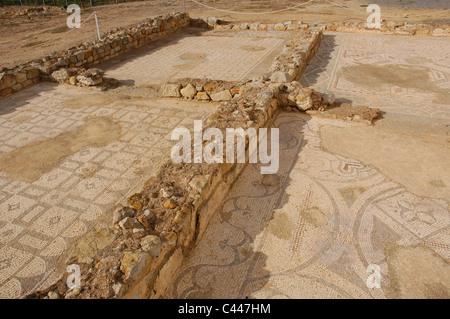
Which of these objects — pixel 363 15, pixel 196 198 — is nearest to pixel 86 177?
pixel 196 198

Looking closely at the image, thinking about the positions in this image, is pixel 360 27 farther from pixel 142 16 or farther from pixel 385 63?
pixel 142 16

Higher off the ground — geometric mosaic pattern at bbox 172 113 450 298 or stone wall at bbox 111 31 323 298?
stone wall at bbox 111 31 323 298

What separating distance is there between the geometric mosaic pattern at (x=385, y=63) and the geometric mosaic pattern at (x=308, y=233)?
2.28 m

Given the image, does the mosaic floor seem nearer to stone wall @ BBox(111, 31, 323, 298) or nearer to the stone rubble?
stone wall @ BBox(111, 31, 323, 298)

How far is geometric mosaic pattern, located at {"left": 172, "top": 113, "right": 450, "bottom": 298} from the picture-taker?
7.18 ft

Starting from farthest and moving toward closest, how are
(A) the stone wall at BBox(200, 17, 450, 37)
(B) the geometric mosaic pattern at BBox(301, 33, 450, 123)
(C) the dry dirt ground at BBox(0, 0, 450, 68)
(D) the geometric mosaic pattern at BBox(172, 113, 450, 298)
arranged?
(C) the dry dirt ground at BBox(0, 0, 450, 68), (A) the stone wall at BBox(200, 17, 450, 37), (B) the geometric mosaic pattern at BBox(301, 33, 450, 123), (D) the geometric mosaic pattern at BBox(172, 113, 450, 298)

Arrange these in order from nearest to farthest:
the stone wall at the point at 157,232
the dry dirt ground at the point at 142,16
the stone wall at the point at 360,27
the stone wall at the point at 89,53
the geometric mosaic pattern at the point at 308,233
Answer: the stone wall at the point at 157,232
the geometric mosaic pattern at the point at 308,233
the stone wall at the point at 89,53
the stone wall at the point at 360,27
the dry dirt ground at the point at 142,16

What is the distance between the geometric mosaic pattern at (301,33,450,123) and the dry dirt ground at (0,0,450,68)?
13.4 feet

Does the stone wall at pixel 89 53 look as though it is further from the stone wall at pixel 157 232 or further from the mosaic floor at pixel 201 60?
the stone wall at pixel 157 232

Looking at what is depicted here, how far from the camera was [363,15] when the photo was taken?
13.1m

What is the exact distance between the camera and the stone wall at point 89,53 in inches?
238

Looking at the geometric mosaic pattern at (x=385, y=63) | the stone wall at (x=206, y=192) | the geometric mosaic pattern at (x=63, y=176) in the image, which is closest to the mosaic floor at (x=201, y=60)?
the geometric mosaic pattern at (x=385, y=63)

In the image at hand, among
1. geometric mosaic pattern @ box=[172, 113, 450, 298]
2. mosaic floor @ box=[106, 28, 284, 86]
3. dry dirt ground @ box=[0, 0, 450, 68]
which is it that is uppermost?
dry dirt ground @ box=[0, 0, 450, 68]

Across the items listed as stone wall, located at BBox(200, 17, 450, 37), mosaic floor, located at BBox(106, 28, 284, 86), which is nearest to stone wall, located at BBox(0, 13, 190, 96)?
mosaic floor, located at BBox(106, 28, 284, 86)
